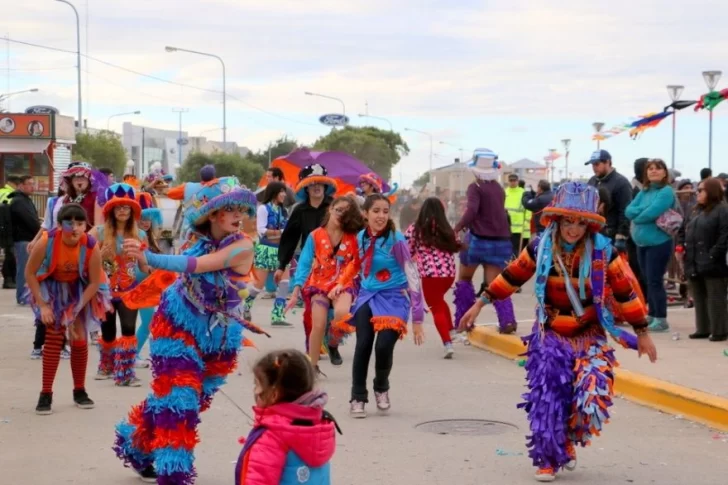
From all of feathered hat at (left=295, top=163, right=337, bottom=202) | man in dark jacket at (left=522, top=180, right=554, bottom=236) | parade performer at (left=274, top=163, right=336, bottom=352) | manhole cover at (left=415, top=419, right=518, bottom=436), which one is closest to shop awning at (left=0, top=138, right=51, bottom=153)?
man in dark jacket at (left=522, top=180, right=554, bottom=236)

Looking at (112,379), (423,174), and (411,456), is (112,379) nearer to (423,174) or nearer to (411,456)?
(411,456)

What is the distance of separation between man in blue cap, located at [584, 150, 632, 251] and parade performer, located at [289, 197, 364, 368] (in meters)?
4.06

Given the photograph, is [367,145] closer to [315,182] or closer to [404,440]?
[315,182]

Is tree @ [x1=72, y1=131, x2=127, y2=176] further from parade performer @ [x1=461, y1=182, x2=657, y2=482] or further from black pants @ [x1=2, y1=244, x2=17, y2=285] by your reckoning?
parade performer @ [x1=461, y1=182, x2=657, y2=482]

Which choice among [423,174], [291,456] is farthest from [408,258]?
[423,174]

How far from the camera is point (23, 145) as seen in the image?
126ft

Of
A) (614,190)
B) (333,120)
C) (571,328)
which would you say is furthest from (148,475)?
(333,120)

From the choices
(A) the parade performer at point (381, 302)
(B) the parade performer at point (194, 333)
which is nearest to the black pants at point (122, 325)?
(A) the parade performer at point (381, 302)

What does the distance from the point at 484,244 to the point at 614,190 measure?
1.65m

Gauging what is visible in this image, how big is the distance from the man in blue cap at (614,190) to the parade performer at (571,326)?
6153 mm

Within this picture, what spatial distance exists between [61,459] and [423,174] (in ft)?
246

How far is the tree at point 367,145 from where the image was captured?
59.4 metres

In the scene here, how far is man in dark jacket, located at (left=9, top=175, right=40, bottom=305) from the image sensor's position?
1788 cm

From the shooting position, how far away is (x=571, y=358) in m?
6.77
